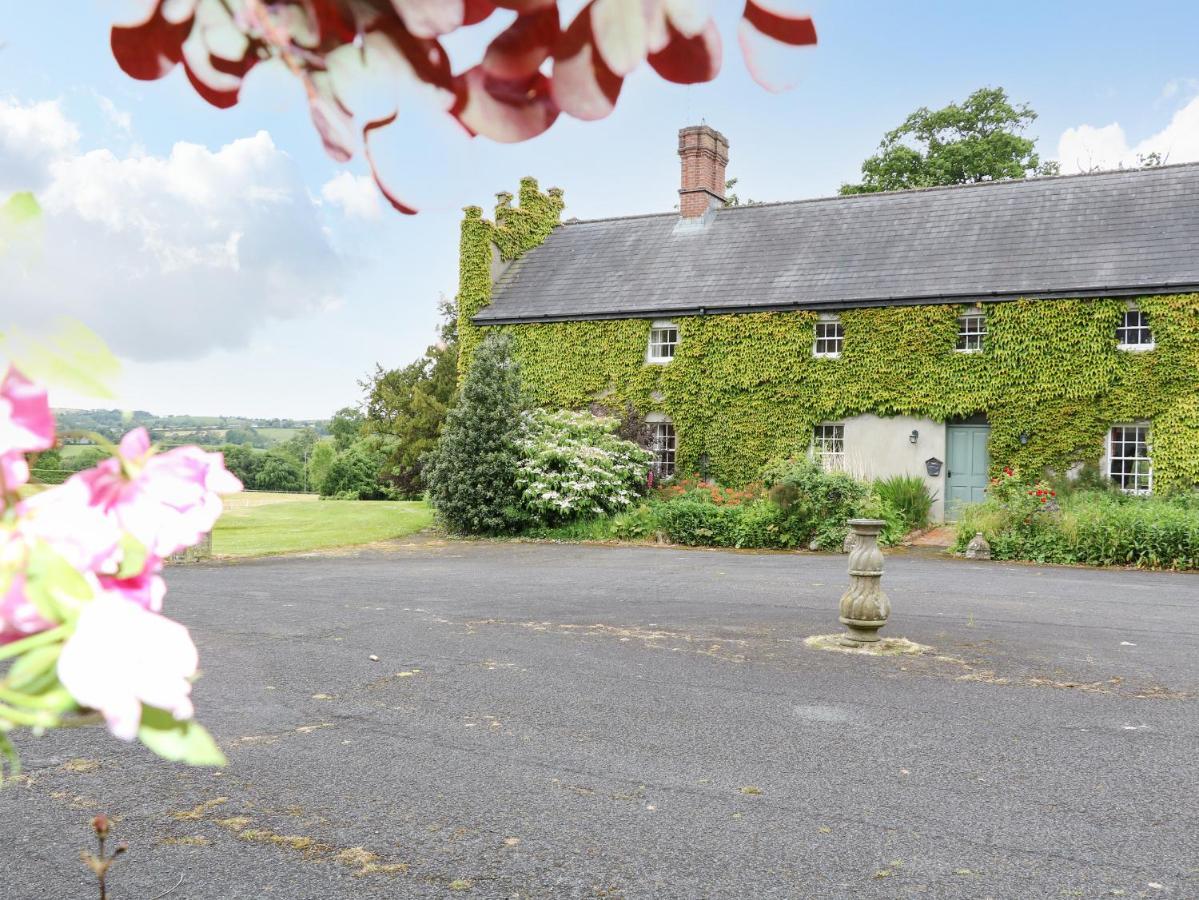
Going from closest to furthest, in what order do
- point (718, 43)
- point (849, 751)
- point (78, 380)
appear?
point (78, 380), point (718, 43), point (849, 751)

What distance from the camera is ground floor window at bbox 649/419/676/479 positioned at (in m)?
24.5

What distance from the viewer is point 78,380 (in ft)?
2.17

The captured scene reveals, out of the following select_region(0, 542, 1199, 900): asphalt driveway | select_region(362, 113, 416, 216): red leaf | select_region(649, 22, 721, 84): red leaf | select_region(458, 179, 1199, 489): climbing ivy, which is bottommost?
select_region(0, 542, 1199, 900): asphalt driveway

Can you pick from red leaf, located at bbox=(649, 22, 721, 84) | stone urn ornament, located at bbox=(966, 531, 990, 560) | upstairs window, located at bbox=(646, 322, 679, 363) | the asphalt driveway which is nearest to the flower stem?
red leaf, located at bbox=(649, 22, 721, 84)

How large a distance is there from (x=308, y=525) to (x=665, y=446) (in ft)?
29.7

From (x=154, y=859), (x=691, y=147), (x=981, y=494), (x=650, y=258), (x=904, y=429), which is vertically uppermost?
(x=691, y=147)

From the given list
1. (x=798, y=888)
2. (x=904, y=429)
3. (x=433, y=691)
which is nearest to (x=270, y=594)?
(x=433, y=691)

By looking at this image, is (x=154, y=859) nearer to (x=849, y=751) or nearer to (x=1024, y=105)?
(x=849, y=751)

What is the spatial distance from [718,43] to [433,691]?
7.04 metres

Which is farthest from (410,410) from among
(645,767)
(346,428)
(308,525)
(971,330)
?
(645,767)

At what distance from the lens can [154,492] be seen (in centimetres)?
66

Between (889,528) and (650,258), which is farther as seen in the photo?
(650,258)

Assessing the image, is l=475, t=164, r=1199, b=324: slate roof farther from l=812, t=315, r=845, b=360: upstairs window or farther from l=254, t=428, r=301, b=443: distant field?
l=254, t=428, r=301, b=443: distant field

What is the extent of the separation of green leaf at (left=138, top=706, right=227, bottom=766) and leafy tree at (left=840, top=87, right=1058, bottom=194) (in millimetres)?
37662
